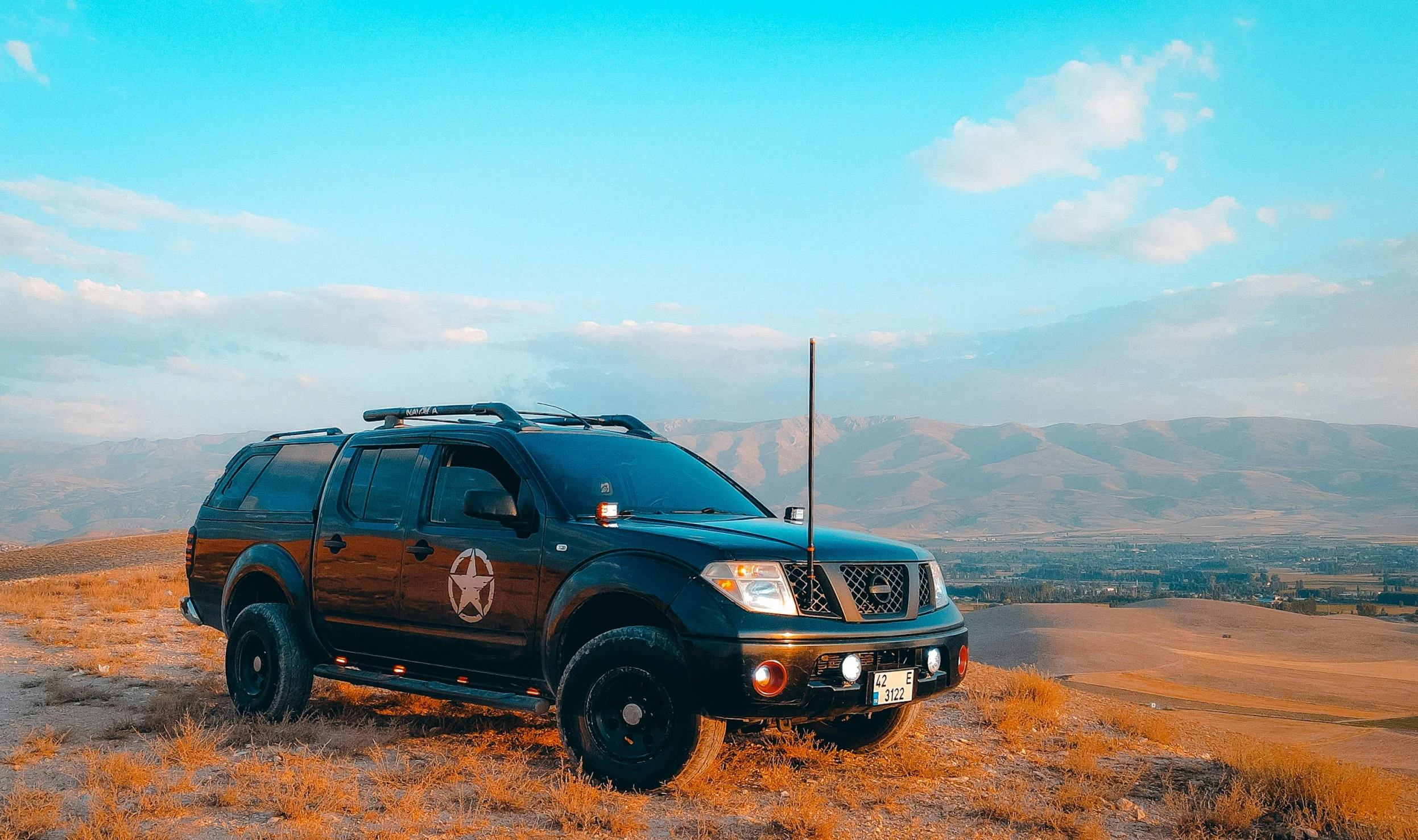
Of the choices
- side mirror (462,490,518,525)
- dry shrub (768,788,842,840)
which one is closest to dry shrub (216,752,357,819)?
side mirror (462,490,518,525)

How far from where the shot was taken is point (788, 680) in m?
5.34

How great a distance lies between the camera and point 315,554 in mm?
7629

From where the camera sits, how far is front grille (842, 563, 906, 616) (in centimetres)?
575

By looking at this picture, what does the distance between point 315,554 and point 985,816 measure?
491cm

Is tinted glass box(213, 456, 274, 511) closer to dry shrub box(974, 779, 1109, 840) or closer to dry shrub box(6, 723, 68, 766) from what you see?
dry shrub box(6, 723, 68, 766)

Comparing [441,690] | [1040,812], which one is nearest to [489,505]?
[441,690]

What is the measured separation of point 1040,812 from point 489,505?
3.46 metres

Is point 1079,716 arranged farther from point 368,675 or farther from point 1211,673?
point 1211,673

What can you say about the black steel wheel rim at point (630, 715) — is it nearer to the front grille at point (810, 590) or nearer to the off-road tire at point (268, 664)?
the front grille at point (810, 590)

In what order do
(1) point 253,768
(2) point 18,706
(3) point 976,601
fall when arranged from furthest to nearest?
(3) point 976,601, (2) point 18,706, (1) point 253,768

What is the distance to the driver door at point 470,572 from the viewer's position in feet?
20.5

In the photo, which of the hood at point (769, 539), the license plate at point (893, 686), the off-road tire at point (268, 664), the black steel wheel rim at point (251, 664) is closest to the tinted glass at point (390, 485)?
the off-road tire at point (268, 664)

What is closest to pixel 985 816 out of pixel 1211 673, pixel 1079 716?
pixel 1079 716

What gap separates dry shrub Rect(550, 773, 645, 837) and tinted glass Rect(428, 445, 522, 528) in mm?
1830
